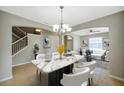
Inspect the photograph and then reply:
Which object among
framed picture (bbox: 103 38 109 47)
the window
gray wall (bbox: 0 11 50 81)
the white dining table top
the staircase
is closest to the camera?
the white dining table top

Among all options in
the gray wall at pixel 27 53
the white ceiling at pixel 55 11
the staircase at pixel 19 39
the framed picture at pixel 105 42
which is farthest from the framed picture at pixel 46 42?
the framed picture at pixel 105 42

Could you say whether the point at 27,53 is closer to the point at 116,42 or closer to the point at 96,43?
the point at 116,42

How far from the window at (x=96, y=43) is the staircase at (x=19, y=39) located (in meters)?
5.87

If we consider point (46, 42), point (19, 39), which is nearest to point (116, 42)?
point (46, 42)

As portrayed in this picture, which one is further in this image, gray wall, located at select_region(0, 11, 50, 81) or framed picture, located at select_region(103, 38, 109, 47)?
framed picture, located at select_region(103, 38, 109, 47)

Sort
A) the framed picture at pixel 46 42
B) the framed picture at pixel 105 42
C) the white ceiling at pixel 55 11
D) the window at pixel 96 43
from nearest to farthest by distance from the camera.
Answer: the white ceiling at pixel 55 11 → the framed picture at pixel 46 42 → the framed picture at pixel 105 42 → the window at pixel 96 43

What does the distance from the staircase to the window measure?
5.87 meters

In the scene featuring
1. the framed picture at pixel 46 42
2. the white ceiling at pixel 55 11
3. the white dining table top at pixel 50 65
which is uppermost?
the white ceiling at pixel 55 11

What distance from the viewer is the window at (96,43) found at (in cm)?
832

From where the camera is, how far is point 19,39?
4609 mm

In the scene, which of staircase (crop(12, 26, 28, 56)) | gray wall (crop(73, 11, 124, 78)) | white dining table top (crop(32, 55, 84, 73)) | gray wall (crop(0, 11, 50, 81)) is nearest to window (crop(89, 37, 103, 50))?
gray wall (crop(73, 11, 124, 78))

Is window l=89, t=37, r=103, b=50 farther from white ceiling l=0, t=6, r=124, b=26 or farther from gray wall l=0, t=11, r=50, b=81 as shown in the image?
gray wall l=0, t=11, r=50, b=81

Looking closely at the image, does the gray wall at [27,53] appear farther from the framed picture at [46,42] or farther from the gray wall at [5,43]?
the gray wall at [5,43]

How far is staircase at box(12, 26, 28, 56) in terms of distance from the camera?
14.8ft
